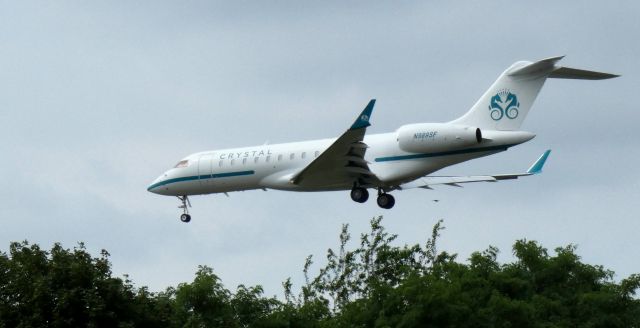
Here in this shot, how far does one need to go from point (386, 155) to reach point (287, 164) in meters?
4.59

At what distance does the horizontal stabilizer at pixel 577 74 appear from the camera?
5803 centimetres

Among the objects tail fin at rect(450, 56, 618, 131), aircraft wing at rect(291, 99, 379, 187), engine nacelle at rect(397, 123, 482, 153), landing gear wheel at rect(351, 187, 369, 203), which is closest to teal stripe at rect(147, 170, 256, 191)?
aircraft wing at rect(291, 99, 379, 187)

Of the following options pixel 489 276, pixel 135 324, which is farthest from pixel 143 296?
pixel 489 276

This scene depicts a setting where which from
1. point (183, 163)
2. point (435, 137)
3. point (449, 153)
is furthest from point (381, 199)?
point (183, 163)

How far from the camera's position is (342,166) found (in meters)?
61.4

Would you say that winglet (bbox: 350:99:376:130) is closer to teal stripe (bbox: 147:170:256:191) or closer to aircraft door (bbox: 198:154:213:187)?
teal stripe (bbox: 147:170:256:191)

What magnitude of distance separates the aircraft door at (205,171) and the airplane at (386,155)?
2 cm

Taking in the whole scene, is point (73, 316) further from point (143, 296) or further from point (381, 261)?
point (381, 261)

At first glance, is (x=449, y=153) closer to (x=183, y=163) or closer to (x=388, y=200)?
(x=388, y=200)

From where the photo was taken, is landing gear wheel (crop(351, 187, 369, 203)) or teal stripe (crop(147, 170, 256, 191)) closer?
landing gear wheel (crop(351, 187, 369, 203))

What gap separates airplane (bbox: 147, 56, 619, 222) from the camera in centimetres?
5897

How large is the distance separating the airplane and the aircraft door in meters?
0.02

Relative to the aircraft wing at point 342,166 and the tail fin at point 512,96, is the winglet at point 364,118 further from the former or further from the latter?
the tail fin at point 512,96

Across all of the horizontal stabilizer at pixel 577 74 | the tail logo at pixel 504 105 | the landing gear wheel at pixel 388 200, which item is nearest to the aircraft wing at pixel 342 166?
the landing gear wheel at pixel 388 200
